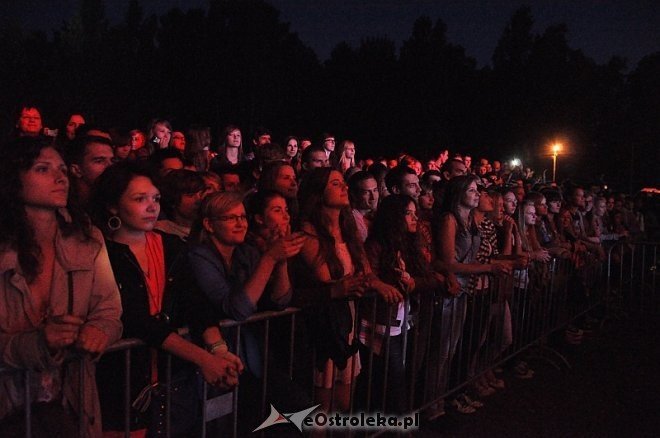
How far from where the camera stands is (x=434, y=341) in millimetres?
5590

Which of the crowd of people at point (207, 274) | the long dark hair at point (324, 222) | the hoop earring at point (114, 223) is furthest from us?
the long dark hair at point (324, 222)

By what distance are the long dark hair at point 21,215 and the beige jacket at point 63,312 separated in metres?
0.05

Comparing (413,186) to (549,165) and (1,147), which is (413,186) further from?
(549,165)

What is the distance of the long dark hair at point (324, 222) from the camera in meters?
4.45

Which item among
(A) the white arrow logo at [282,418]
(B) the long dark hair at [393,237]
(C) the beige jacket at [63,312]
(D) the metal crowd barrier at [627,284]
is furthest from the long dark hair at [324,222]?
(D) the metal crowd barrier at [627,284]

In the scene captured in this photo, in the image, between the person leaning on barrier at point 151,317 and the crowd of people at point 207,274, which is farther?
the person leaning on barrier at point 151,317

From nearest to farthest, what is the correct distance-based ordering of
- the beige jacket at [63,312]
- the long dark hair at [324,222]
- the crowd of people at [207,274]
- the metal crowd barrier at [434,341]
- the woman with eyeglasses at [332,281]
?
the beige jacket at [63,312], the crowd of people at [207,274], the metal crowd barrier at [434,341], the woman with eyeglasses at [332,281], the long dark hair at [324,222]

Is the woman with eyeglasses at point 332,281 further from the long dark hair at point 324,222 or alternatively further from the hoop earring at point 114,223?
the hoop earring at point 114,223

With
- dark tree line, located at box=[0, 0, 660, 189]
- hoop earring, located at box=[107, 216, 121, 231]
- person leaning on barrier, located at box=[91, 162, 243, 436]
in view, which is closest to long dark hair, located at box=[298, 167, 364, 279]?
person leaning on barrier, located at box=[91, 162, 243, 436]

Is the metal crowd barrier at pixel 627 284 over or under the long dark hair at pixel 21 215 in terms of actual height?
under

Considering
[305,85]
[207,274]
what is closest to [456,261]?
[207,274]

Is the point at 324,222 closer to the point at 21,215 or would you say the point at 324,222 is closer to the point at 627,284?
the point at 21,215

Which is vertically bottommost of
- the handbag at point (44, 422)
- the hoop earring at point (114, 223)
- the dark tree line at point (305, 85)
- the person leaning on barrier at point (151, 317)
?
the handbag at point (44, 422)

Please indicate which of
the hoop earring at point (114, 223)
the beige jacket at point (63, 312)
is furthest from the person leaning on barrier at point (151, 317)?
the beige jacket at point (63, 312)
